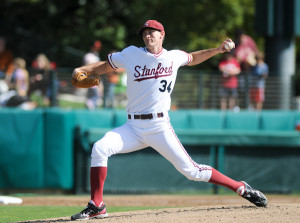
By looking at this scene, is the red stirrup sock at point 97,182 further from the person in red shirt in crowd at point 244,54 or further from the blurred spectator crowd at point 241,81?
the person in red shirt in crowd at point 244,54

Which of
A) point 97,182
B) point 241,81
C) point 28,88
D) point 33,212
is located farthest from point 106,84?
point 97,182

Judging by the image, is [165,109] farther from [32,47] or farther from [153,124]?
[32,47]

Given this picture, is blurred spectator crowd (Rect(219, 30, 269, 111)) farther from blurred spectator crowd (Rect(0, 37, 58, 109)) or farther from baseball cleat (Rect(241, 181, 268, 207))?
baseball cleat (Rect(241, 181, 268, 207))

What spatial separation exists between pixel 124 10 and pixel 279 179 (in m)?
16.2

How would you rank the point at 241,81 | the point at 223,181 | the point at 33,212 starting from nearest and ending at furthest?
the point at 223,181
the point at 33,212
the point at 241,81

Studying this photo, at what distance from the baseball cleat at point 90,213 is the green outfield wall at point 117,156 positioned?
192 inches

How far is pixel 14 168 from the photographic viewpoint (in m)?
11.5

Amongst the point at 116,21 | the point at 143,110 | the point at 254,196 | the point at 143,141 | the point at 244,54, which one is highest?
the point at 116,21

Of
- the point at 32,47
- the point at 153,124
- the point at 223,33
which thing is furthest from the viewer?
the point at 223,33

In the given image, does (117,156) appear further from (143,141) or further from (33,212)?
(143,141)

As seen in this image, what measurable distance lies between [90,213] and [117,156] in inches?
200

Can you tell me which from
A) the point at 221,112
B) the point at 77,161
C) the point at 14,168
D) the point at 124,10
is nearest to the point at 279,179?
the point at 221,112

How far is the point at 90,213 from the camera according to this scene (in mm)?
6508

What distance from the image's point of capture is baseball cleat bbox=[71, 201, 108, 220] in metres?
6.48
